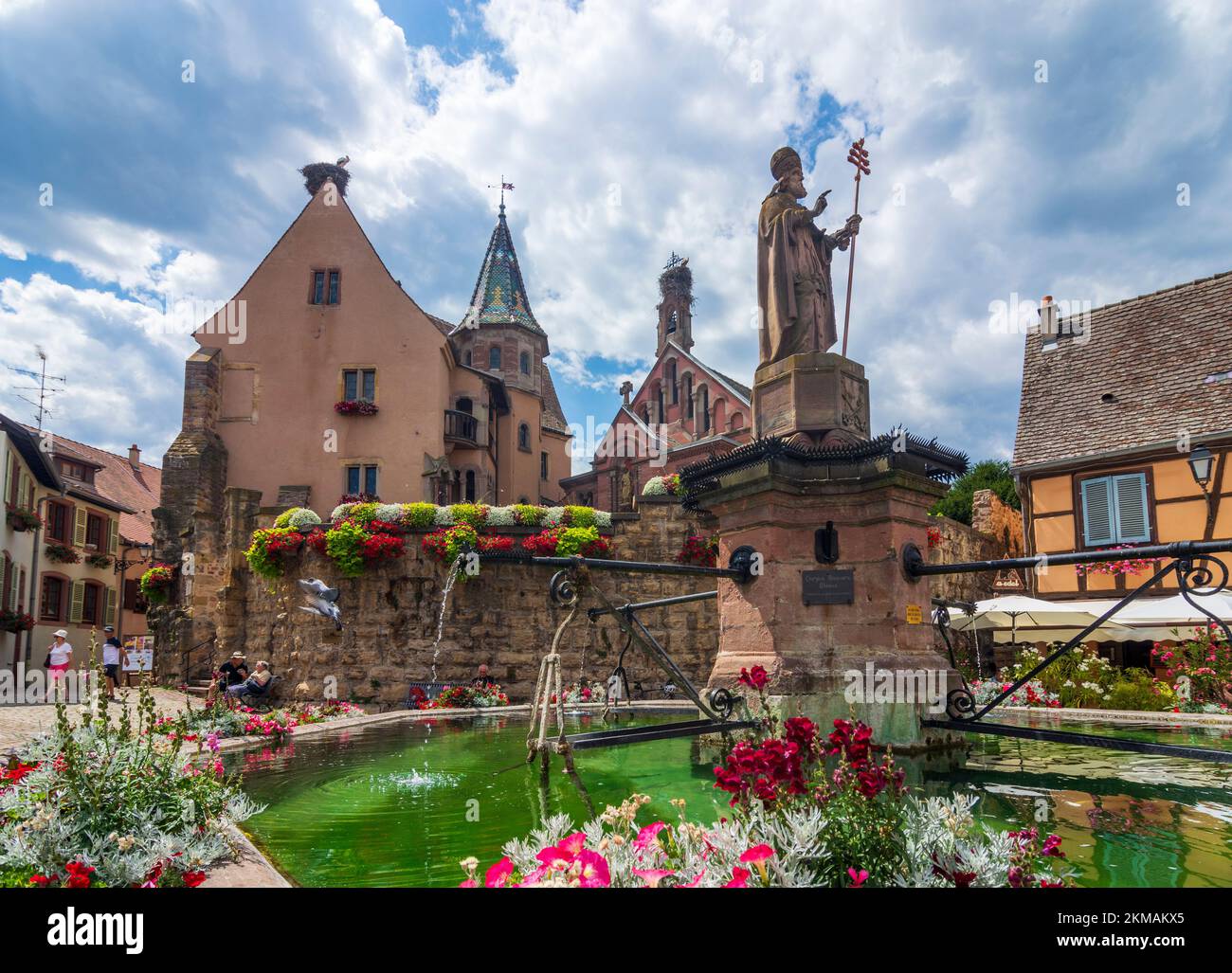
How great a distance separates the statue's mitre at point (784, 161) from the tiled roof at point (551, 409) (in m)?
36.4

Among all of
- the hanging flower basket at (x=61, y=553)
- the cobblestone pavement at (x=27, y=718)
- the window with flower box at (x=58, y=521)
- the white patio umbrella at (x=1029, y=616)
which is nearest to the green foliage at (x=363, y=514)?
the cobblestone pavement at (x=27, y=718)

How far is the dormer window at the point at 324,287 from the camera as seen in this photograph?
32.1 metres

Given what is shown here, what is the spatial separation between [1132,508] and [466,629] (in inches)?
622

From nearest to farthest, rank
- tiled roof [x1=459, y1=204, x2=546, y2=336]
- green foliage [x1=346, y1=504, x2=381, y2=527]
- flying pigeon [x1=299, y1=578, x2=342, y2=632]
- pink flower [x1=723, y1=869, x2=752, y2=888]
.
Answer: pink flower [x1=723, y1=869, x2=752, y2=888]
flying pigeon [x1=299, y1=578, x2=342, y2=632]
green foliage [x1=346, y1=504, x2=381, y2=527]
tiled roof [x1=459, y1=204, x2=546, y2=336]

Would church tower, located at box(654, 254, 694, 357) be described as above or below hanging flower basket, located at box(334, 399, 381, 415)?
above

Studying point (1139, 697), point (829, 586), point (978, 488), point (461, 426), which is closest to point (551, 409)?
point (461, 426)

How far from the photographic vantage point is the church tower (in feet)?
179

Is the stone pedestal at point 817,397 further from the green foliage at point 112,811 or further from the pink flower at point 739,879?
the green foliage at point 112,811

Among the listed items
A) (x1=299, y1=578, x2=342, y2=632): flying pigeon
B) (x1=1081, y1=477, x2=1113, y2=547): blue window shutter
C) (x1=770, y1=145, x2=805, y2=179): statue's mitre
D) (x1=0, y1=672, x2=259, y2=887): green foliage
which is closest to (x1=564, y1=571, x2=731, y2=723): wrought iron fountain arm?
(x1=0, y1=672, x2=259, y2=887): green foliage

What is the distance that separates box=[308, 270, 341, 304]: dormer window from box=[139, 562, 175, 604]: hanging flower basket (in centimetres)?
1284

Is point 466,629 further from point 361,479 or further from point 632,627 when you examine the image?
point 632,627

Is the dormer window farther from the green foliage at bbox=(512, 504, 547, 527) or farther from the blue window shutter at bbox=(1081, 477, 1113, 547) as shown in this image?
the blue window shutter at bbox=(1081, 477, 1113, 547)

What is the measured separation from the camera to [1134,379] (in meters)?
19.3
